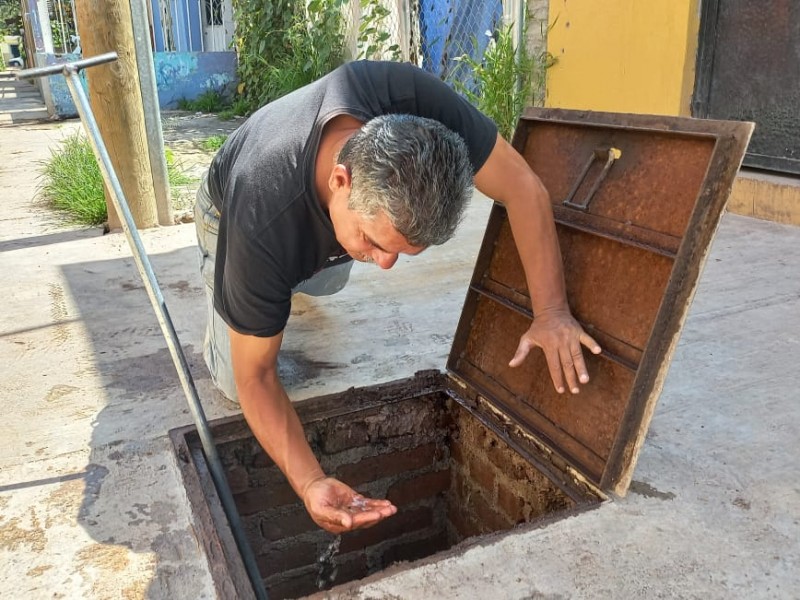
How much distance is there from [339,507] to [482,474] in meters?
0.90

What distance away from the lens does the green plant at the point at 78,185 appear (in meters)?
4.69

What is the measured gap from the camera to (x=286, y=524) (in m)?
2.50

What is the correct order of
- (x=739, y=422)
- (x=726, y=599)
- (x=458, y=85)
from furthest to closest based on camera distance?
(x=458, y=85) < (x=739, y=422) < (x=726, y=599)

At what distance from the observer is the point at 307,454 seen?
180cm

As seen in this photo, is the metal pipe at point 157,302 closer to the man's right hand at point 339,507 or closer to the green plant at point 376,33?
the man's right hand at point 339,507

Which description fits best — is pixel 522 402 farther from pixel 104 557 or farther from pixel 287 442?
pixel 104 557

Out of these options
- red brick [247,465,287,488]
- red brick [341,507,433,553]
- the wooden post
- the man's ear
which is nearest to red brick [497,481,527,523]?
red brick [341,507,433,553]

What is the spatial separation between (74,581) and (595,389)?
137cm

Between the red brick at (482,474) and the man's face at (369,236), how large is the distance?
116cm

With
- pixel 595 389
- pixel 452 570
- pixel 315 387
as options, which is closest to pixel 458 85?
pixel 315 387

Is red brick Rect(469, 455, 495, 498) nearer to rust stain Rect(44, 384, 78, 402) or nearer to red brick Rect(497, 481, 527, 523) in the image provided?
red brick Rect(497, 481, 527, 523)

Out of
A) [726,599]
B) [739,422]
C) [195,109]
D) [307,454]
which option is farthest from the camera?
[195,109]

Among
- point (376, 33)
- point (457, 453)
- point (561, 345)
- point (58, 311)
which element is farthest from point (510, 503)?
point (376, 33)

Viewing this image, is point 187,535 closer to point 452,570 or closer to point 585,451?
point 452,570
